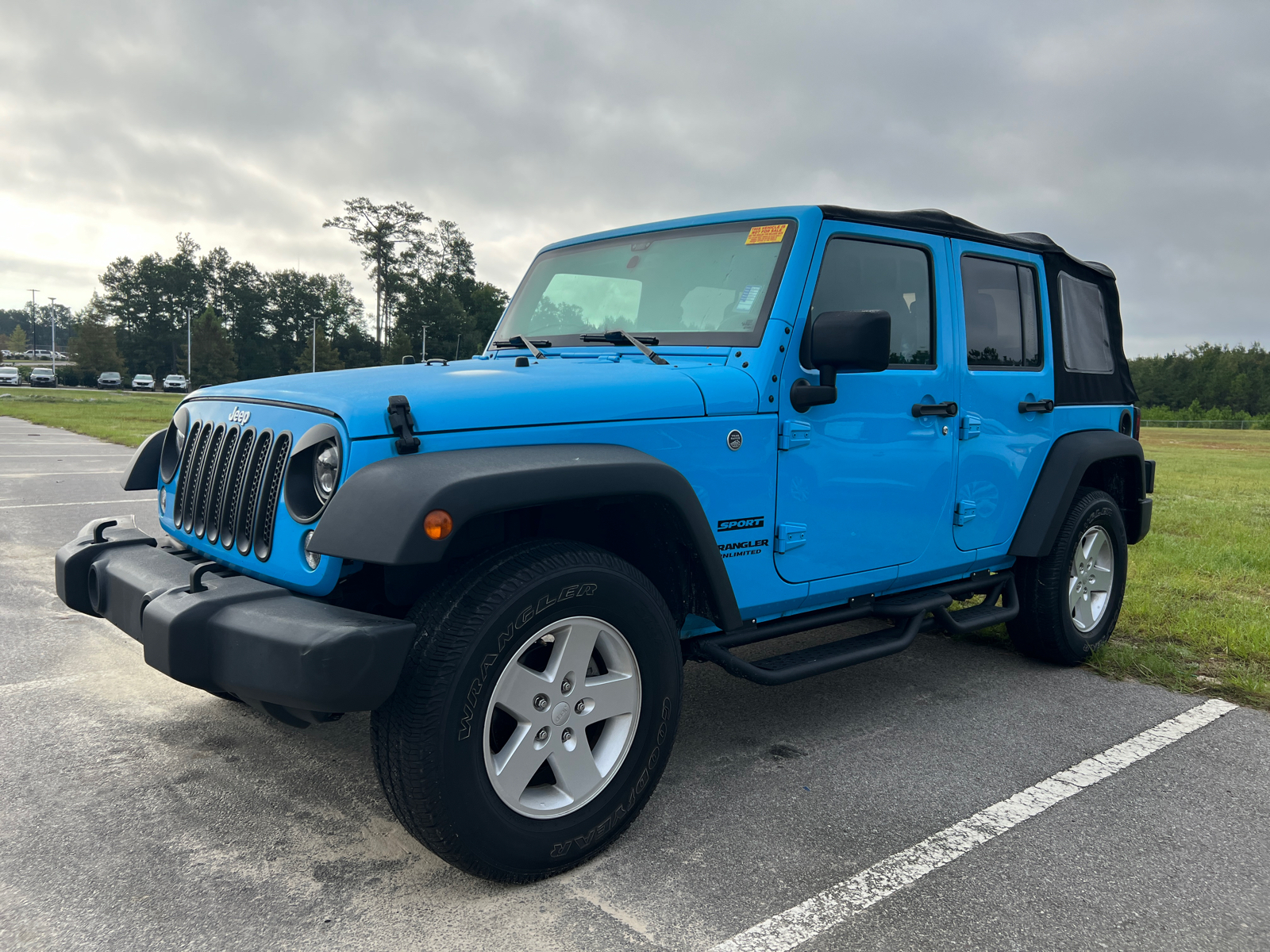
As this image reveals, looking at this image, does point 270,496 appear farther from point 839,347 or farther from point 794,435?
point 839,347

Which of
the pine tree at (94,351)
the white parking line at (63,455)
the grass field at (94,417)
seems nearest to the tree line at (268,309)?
the pine tree at (94,351)

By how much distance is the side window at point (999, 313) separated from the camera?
4070mm

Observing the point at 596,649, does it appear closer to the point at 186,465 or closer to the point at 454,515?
the point at 454,515

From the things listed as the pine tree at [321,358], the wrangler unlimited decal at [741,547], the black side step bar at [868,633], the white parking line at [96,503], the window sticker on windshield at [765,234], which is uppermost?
the pine tree at [321,358]

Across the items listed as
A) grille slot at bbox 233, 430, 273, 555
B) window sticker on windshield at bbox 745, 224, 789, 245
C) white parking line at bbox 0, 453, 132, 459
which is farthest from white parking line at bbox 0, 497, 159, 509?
window sticker on windshield at bbox 745, 224, 789, 245

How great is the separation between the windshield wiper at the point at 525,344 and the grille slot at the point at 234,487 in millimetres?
1171

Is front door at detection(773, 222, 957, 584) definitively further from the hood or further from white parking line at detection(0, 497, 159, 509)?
white parking line at detection(0, 497, 159, 509)

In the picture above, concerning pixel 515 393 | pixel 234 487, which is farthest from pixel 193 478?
pixel 515 393

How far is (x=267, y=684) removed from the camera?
2234mm

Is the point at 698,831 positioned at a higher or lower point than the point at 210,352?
lower

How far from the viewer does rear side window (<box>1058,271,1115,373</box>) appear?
4.73 m

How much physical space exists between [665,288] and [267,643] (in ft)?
6.59

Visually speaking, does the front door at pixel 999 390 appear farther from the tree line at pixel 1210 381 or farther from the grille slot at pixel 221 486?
the tree line at pixel 1210 381

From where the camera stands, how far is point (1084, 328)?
16.1 ft
